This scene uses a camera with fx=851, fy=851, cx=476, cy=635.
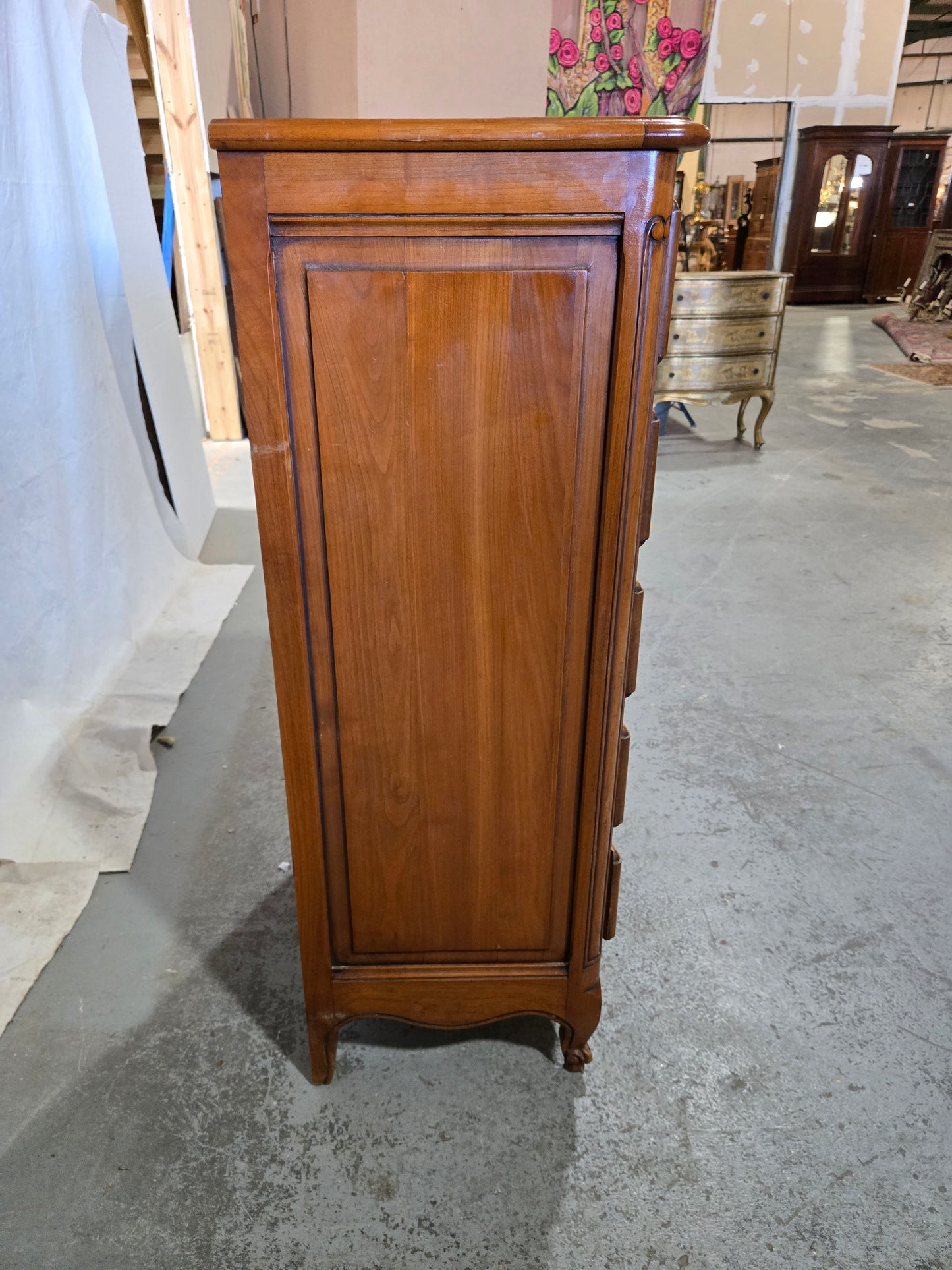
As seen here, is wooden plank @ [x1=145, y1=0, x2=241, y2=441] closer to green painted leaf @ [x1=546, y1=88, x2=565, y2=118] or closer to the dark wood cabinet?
green painted leaf @ [x1=546, y1=88, x2=565, y2=118]

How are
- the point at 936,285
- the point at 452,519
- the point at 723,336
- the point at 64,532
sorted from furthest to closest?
the point at 936,285, the point at 723,336, the point at 64,532, the point at 452,519

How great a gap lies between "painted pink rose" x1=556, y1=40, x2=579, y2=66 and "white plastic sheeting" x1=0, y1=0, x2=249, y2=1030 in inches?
69.2

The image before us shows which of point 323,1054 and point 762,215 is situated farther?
point 762,215

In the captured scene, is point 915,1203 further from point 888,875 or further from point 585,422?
point 585,422

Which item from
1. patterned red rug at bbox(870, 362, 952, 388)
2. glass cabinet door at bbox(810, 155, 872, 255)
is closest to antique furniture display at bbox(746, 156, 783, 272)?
glass cabinet door at bbox(810, 155, 872, 255)

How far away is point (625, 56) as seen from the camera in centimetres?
442

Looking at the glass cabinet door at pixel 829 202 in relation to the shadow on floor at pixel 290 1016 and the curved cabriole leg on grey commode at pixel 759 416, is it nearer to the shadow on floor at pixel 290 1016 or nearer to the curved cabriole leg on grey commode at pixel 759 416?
the curved cabriole leg on grey commode at pixel 759 416

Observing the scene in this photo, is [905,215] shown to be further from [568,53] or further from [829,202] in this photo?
[568,53]

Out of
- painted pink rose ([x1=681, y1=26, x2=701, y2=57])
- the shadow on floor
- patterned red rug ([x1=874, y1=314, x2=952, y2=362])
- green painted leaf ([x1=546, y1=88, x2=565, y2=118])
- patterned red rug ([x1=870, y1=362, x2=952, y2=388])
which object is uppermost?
painted pink rose ([x1=681, y1=26, x2=701, y2=57])

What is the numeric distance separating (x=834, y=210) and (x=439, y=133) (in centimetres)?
1168

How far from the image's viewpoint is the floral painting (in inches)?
151

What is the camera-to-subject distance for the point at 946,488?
416cm

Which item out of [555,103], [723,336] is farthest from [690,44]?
[723,336]

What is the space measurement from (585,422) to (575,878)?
2.07 ft
